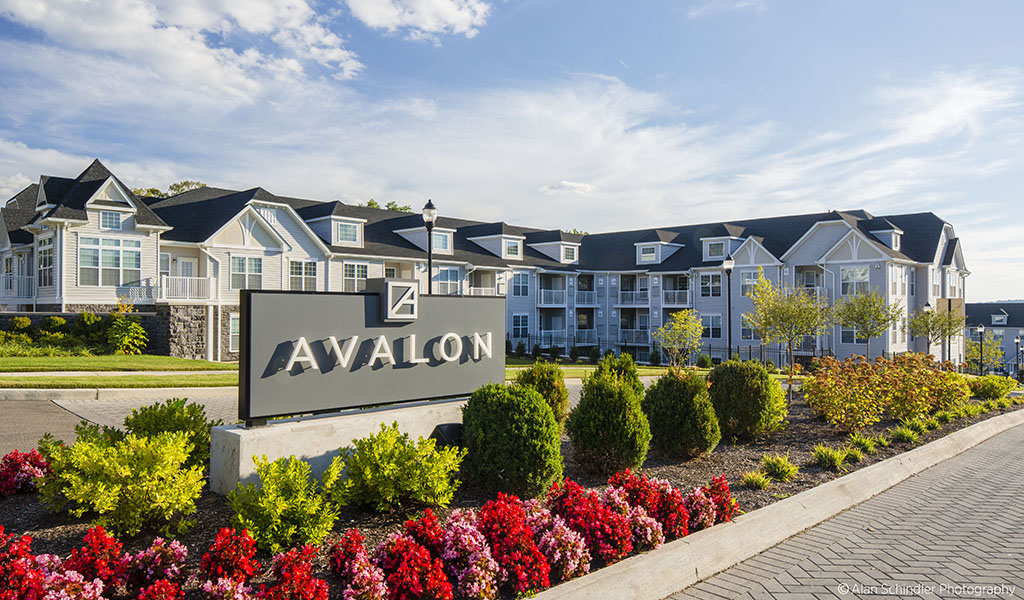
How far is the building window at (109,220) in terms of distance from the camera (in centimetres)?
2630

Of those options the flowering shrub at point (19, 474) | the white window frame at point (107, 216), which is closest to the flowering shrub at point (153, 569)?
the flowering shrub at point (19, 474)

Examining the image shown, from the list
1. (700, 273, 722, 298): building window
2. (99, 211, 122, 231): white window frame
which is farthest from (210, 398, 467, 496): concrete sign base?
(700, 273, 722, 298): building window

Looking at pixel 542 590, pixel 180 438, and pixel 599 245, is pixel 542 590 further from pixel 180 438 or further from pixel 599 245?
pixel 599 245

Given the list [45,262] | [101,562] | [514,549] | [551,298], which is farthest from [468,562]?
[551,298]

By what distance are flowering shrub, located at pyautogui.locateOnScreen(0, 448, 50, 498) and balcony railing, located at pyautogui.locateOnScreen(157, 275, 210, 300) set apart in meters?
21.2

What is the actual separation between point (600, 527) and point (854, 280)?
37906 millimetres

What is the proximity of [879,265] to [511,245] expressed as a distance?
71.8ft

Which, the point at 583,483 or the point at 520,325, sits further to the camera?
the point at 520,325

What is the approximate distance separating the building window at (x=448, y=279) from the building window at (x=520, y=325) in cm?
512

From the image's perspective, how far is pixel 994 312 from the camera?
85375mm

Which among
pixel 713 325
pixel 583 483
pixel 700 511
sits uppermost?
pixel 713 325

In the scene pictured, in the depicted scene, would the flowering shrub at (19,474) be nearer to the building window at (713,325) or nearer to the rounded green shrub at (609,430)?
the rounded green shrub at (609,430)

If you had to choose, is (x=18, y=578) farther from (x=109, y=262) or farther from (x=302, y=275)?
(x=302, y=275)

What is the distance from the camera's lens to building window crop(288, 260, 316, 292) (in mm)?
31406
